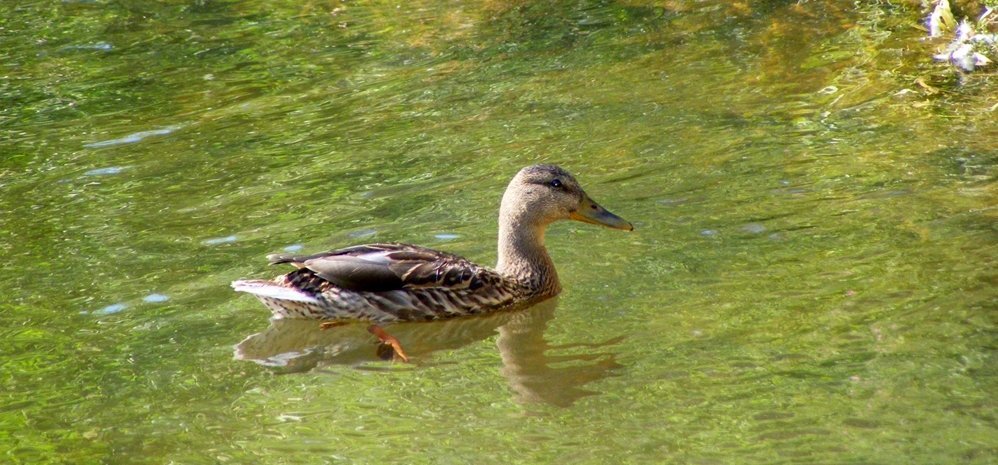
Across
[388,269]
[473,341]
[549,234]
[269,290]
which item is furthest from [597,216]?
[269,290]

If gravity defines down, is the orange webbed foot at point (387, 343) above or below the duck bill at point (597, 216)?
below

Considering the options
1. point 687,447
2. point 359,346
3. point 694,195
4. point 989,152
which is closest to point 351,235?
point 359,346

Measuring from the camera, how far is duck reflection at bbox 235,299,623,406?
7211 mm

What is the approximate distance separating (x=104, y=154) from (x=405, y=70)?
11.3 ft

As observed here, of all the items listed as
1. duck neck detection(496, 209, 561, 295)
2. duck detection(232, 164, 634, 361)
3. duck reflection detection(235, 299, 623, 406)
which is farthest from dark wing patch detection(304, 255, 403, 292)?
duck neck detection(496, 209, 561, 295)

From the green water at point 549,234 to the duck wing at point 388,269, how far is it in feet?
1.07

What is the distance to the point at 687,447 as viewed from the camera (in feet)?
20.2

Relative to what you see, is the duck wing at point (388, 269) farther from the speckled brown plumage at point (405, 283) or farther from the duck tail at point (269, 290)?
the duck tail at point (269, 290)

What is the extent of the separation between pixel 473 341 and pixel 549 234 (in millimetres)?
2033

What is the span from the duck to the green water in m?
0.17

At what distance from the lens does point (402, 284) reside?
8547mm

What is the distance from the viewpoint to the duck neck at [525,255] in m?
8.80

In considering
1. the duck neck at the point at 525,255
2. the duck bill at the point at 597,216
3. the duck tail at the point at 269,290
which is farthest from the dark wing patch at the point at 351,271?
A: the duck bill at the point at 597,216

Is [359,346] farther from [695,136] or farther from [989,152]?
[989,152]
